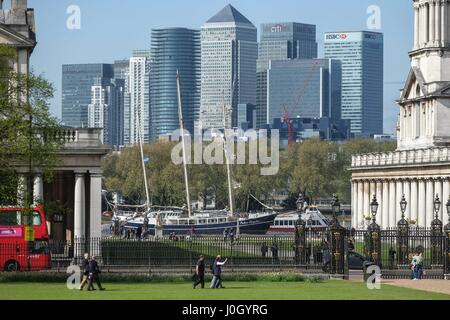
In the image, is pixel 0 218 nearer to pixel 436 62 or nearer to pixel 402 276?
pixel 402 276

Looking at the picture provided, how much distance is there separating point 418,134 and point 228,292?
4333 inches

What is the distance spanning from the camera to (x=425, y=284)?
83.9m

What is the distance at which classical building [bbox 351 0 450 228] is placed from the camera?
168 m

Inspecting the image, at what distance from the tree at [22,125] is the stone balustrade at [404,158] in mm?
79779

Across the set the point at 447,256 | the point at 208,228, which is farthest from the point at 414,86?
the point at 447,256

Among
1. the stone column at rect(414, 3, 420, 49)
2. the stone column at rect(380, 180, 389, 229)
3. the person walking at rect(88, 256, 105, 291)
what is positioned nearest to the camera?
the person walking at rect(88, 256, 105, 291)

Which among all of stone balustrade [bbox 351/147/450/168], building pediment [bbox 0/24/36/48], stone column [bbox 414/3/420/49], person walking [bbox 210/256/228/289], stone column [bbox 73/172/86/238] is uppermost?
stone column [bbox 414/3/420/49]

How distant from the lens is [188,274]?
290 feet

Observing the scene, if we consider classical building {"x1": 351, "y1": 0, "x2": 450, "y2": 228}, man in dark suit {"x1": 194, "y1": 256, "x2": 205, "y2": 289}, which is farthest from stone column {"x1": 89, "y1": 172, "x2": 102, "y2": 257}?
classical building {"x1": 351, "y1": 0, "x2": 450, "y2": 228}

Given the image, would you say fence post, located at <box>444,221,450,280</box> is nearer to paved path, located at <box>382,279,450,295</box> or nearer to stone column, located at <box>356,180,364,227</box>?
paved path, located at <box>382,279,450,295</box>

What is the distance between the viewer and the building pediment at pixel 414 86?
181000mm

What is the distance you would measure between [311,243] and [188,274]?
1649 cm

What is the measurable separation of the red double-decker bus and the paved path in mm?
16658
